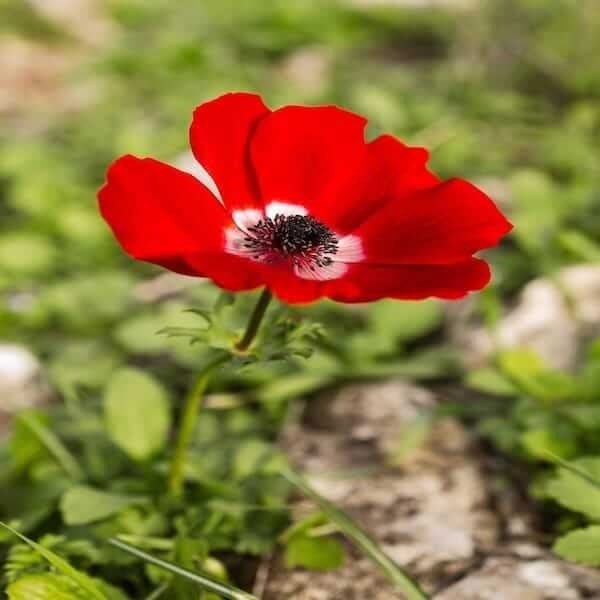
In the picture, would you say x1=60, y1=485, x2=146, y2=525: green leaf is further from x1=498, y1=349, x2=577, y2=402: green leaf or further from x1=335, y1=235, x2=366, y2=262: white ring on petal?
x1=498, y1=349, x2=577, y2=402: green leaf

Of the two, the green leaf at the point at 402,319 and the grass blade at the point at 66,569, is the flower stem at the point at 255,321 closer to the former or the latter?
the grass blade at the point at 66,569

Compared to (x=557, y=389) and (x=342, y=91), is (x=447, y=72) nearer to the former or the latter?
(x=342, y=91)

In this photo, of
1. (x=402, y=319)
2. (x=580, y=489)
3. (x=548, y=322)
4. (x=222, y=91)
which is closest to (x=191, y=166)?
(x=222, y=91)

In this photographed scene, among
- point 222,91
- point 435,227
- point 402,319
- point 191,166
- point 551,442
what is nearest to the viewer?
point 435,227

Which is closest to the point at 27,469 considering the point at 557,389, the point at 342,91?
the point at 557,389

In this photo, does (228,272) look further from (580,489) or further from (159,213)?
(580,489)

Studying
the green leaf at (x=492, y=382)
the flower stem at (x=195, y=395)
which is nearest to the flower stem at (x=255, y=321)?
the flower stem at (x=195, y=395)

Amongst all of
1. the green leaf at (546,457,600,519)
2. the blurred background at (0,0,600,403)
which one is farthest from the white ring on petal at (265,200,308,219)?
the blurred background at (0,0,600,403)
